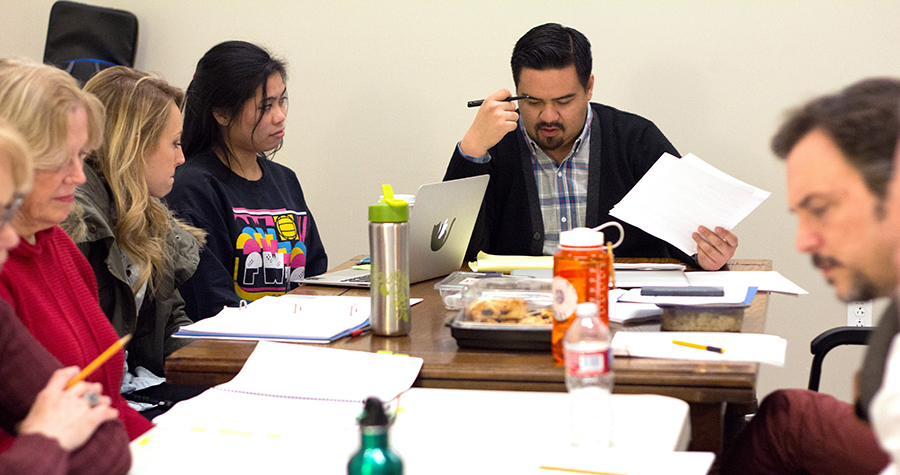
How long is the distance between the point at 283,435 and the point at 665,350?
1.82 feet

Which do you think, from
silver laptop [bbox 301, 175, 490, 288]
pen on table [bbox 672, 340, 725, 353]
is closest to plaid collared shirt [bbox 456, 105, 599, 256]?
silver laptop [bbox 301, 175, 490, 288]

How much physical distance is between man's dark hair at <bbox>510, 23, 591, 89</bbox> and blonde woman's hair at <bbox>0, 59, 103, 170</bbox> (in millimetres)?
1404

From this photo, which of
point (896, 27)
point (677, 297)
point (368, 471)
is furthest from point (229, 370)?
point (896, 27)

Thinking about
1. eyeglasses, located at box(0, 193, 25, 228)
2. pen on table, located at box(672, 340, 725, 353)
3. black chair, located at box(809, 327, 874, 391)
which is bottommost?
black chair, located at box(809, 327, 874, 391)

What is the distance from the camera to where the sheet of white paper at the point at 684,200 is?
5.43 feet

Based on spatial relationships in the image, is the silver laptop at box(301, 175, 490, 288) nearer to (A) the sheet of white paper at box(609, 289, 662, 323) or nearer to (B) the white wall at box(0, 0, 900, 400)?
(A) the sheet of white paper at box(609, 289, 662, 323)

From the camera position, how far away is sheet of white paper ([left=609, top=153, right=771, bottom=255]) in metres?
1.66

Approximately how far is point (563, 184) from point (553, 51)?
391 millimetres

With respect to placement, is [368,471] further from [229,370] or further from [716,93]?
[716,93]

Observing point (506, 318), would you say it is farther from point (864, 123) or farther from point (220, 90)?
point (220, 90)

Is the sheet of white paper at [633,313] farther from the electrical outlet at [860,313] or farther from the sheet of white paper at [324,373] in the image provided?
the electrical outlet at [860,313]

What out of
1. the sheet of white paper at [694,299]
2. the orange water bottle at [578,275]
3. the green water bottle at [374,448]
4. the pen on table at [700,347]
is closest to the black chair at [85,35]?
the sheet of white paper at [694,299]

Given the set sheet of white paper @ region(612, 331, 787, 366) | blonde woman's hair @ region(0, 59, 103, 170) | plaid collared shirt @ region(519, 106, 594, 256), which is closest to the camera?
blonde woman's hair @ region(0, 59, 103, 170)

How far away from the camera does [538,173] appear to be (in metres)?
2.35
